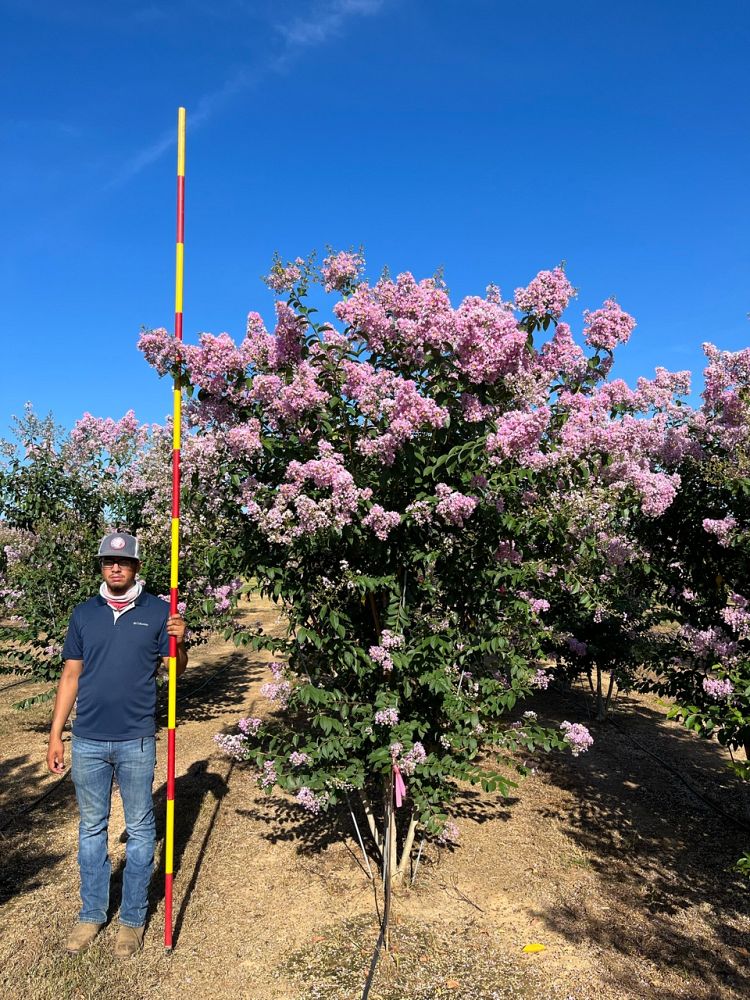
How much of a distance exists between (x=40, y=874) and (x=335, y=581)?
118 inches

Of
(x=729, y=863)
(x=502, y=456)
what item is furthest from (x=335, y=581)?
(x=729, y=863)

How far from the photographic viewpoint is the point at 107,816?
11.9ft

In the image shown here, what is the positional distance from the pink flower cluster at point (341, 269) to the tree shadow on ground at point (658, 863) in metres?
3.93

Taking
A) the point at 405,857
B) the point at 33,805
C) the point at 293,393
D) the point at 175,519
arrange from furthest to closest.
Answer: the point at 33,805
the point at 405,857
the point at 175,519
the point at 293,393

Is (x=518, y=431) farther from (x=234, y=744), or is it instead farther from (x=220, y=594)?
(x=220, y=594)

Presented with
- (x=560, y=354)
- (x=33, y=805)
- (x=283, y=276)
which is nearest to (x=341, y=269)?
(x=283, y=276)

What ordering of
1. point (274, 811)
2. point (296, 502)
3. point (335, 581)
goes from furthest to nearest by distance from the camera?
point (274, 811) → point (335, 581) → point (296, 502)

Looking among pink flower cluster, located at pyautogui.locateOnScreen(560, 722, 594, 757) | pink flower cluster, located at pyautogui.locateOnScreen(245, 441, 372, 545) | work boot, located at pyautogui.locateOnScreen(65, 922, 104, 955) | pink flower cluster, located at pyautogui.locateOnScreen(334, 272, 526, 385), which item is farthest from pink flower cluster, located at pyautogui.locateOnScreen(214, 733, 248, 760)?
pink flower cluster, located at pyautogui.locateOnScreen(334, 272, 526, 385)

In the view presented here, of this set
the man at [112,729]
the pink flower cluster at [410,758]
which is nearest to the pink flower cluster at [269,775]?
the man at [112,729]

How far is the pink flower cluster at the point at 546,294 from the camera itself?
3.49m

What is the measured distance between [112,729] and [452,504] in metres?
2.16

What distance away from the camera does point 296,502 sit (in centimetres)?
315

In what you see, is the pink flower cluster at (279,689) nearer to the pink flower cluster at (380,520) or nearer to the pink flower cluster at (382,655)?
the pink flower cluster at (382,655)

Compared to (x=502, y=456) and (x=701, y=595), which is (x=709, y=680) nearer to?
(x=701, y=595)
